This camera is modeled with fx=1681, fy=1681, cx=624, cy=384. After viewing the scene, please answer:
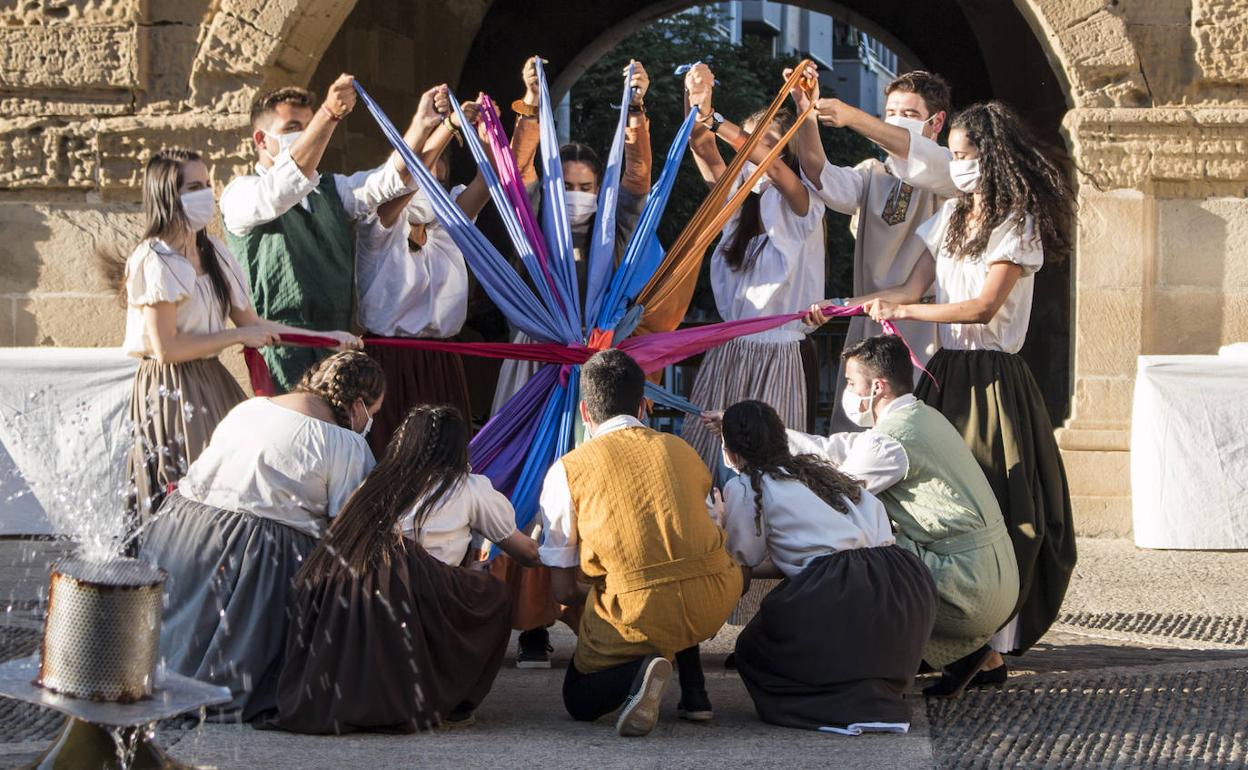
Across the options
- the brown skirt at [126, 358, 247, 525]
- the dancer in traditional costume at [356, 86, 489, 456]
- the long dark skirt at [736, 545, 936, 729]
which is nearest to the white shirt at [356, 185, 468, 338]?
the dancer in traditional costume at [356, 86, 489, 456]

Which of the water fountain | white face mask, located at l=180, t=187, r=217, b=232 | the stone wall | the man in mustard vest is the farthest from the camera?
the stone wall

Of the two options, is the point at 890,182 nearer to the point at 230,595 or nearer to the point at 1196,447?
the point at 1196,447

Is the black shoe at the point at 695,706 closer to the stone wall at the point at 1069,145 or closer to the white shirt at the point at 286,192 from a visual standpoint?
the white shirt at the point at 286,192

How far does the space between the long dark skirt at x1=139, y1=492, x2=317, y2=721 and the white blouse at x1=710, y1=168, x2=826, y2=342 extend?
65.7 inches

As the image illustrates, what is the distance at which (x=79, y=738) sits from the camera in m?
3.26

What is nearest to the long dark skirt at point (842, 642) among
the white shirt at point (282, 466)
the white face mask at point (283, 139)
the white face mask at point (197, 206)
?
the white shirt at point (282, 466)

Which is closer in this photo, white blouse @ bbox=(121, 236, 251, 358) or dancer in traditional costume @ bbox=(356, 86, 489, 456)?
white blouse @ bbox=(121, 236, 251, 358)

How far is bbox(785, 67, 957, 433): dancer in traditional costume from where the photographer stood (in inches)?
198

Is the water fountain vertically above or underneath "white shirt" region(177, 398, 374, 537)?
underneath

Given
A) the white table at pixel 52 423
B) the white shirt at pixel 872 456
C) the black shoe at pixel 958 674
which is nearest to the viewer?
the white shirt at pixel 872 456

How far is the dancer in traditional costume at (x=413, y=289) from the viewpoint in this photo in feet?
16.9

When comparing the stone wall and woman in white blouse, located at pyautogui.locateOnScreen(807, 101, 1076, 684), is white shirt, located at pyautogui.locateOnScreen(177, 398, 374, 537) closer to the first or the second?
woman in white blouse, located at pyautogui.locateOnScreen(807, 101, 1076, 684)

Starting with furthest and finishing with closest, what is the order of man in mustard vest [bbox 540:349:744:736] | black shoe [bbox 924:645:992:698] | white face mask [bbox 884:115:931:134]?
white face mask [bbox 884:115:931:134]
black shoe [bbox 924:645:992:698]
man in mustard vest [bbox 540:349:744:736]

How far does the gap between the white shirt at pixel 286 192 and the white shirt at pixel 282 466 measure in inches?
33.8
